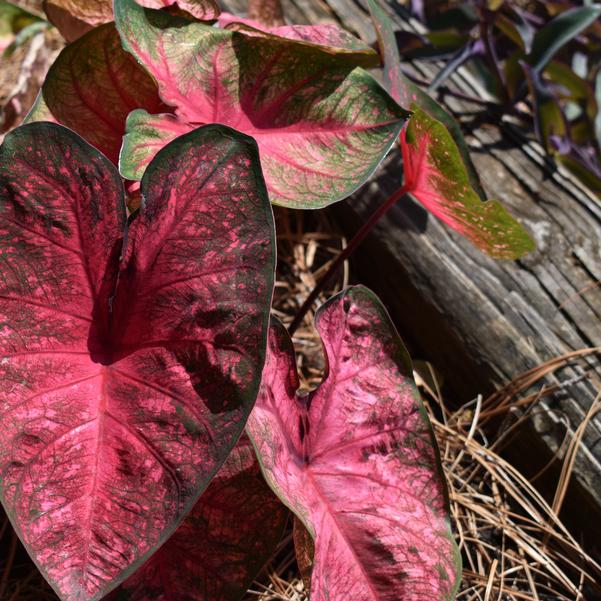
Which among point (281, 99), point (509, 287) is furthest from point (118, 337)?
point (509, 287)

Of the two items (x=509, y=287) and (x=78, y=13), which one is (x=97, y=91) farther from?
(x=509, y=287)

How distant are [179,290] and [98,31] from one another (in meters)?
0.44

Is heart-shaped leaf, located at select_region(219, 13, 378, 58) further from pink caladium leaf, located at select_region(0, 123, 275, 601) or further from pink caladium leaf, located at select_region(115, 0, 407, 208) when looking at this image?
pink caladium leaf, located at select_region(0, 123, 275, 601)

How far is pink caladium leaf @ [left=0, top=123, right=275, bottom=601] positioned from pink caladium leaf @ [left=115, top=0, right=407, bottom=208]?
17cm

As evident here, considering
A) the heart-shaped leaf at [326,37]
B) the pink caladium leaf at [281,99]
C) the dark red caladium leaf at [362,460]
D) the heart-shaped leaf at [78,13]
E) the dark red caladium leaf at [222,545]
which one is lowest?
the dark red caladium leaf at [222,545]

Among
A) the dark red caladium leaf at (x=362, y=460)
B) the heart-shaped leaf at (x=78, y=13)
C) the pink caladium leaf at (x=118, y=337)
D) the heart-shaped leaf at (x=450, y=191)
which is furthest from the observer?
the heart-shaped leaf at (x=78, y=13)

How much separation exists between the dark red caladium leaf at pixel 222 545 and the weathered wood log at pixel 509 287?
1.97ft

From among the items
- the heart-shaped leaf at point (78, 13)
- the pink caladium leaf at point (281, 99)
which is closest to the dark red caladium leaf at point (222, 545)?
the pink caladium leaf at point (281, 99)

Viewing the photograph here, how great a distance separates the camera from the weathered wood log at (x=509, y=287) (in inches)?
45.9

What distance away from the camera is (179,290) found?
27.4 inches

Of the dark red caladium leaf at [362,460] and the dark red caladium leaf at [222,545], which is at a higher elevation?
the dark red caladium leaf at [362,460]

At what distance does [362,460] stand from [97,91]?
0.63 m

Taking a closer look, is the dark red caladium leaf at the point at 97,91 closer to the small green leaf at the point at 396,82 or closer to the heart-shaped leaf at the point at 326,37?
the heart-shaped leaf at the point at 326,37

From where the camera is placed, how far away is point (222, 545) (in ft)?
2.54
